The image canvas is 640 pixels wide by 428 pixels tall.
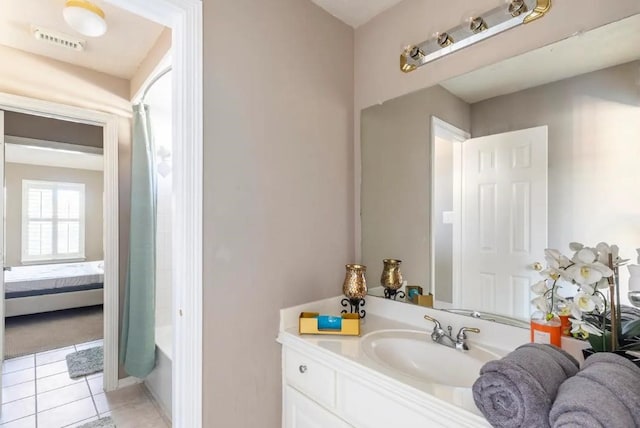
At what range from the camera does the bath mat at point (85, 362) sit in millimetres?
2670

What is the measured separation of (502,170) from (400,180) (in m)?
0.48

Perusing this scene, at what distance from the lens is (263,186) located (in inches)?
55.1

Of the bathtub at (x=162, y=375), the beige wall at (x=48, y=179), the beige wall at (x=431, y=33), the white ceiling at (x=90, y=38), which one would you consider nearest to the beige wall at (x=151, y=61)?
the white ceiling at (x=90, y=38)

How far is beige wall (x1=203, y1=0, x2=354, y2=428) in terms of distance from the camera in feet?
4.17

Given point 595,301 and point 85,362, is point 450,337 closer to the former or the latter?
point 595,301

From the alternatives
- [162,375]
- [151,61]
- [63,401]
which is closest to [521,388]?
[162,375]

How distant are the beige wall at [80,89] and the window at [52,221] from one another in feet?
14.4

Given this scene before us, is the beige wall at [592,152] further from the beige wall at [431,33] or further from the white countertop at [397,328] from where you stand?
the white countertop at [397,328]

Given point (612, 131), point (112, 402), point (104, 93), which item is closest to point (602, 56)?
point (612, 131)

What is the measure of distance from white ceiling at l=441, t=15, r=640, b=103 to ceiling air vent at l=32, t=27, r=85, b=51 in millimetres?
2161

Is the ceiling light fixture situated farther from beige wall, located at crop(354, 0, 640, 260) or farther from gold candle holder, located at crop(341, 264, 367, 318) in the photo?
gold candle holder, located at crop(341, 264, 367, 318)

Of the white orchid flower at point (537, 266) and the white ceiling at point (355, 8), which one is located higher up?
the white ceiling at point (355, 8)

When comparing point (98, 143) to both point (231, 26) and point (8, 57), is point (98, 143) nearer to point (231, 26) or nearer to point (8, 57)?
point (8, 57)

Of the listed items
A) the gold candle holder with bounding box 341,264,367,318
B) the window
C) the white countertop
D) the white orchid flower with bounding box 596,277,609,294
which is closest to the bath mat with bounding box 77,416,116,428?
the white countertop
